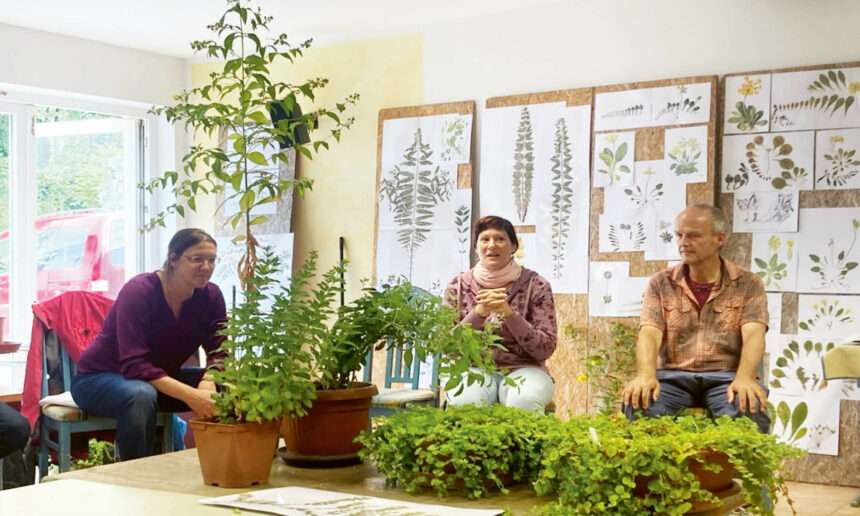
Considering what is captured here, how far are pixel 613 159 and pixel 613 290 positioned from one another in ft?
2.30

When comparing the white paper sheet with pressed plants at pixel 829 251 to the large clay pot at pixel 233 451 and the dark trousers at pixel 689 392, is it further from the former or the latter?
the large clay pot at pixel 233 451

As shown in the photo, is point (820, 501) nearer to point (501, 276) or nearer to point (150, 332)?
point (501, 276)

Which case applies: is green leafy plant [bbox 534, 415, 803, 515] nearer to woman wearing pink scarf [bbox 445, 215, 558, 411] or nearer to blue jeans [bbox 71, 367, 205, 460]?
woman wearing pink scarf [bbox 445, 215, 558, 411]

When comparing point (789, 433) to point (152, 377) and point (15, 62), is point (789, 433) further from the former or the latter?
point (15, 62)

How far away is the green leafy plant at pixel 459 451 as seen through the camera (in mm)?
1923

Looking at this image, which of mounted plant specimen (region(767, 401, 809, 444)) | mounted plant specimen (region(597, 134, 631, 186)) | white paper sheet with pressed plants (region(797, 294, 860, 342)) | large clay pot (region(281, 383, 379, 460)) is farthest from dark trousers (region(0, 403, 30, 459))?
white paper sheet with pressed plants (region(797, 294, 860, 342))

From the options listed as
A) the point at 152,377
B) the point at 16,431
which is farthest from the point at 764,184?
the point at 16,431

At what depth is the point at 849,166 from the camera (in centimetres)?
515

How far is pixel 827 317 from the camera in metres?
5.20

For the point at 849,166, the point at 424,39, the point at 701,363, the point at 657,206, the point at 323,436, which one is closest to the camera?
the point at 323,436

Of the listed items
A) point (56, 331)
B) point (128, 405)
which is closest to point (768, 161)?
point (128, 405)

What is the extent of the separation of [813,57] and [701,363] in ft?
6.97

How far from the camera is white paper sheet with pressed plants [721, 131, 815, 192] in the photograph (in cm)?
525

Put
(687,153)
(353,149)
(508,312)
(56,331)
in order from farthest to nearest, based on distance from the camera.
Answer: (353,149) → (687,153) → (56,331) → (508,312)
